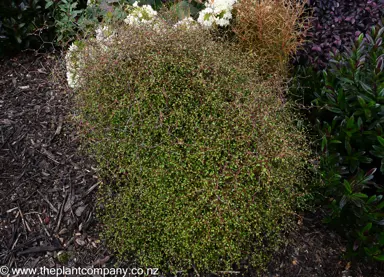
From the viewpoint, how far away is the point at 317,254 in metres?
2.53

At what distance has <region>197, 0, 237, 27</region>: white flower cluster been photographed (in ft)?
10.8

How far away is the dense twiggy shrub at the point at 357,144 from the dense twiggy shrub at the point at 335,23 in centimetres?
75

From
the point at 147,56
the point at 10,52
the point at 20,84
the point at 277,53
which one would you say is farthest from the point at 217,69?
the point at 10,52

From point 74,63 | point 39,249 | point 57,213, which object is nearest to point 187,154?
point 57,213

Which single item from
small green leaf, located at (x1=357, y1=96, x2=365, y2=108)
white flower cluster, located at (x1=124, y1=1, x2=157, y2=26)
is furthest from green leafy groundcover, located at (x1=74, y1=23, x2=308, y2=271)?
white flower cluster, located at (x1=124, y1=1, x2=157, y2=26)

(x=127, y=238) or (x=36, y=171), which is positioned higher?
(x=36, y=171)

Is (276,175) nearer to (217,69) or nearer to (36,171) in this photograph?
(217,69)

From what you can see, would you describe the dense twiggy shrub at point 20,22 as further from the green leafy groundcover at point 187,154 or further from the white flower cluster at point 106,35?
the green leafy groundcover at point 187,154

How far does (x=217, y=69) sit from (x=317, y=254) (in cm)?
139

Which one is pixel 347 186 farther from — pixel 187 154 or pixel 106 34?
pixel 106 34

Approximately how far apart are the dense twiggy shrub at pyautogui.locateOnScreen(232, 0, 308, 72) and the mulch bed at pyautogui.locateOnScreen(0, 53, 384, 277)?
1408mm

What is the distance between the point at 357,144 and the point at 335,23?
1379mm

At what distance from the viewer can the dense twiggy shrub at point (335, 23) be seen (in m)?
3.36

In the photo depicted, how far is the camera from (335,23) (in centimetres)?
337
